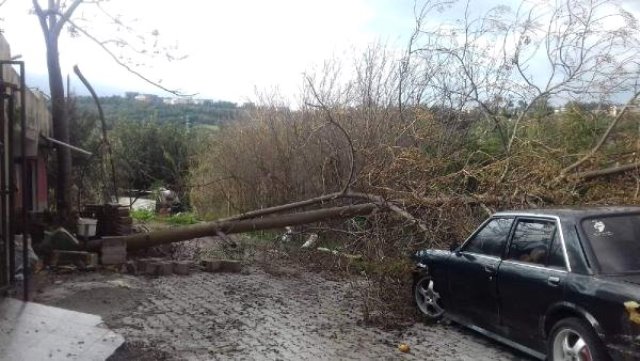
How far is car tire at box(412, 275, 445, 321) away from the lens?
7590 millimetres

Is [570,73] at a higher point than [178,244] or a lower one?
higher

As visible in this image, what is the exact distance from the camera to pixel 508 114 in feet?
42.4

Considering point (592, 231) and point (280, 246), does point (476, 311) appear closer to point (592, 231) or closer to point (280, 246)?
point (592, 231)

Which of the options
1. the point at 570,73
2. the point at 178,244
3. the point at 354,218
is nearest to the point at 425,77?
the point at 570,73

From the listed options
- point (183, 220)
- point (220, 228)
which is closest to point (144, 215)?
point (183, 220)

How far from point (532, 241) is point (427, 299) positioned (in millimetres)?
2001

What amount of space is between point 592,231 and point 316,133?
9.25 metres

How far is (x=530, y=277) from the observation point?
5.75 meters

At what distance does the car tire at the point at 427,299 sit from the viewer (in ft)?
24.9

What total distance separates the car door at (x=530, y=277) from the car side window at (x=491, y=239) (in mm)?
159

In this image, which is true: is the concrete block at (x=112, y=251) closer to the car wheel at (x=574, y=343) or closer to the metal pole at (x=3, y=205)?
the metal pole at (x=3, y=205)

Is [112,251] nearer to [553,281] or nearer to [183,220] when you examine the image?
[183,220]

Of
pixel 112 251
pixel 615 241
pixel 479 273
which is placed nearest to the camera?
pixel 615 241

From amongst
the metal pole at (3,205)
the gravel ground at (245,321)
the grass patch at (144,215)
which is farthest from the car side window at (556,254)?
the grass patch at (144,215)
